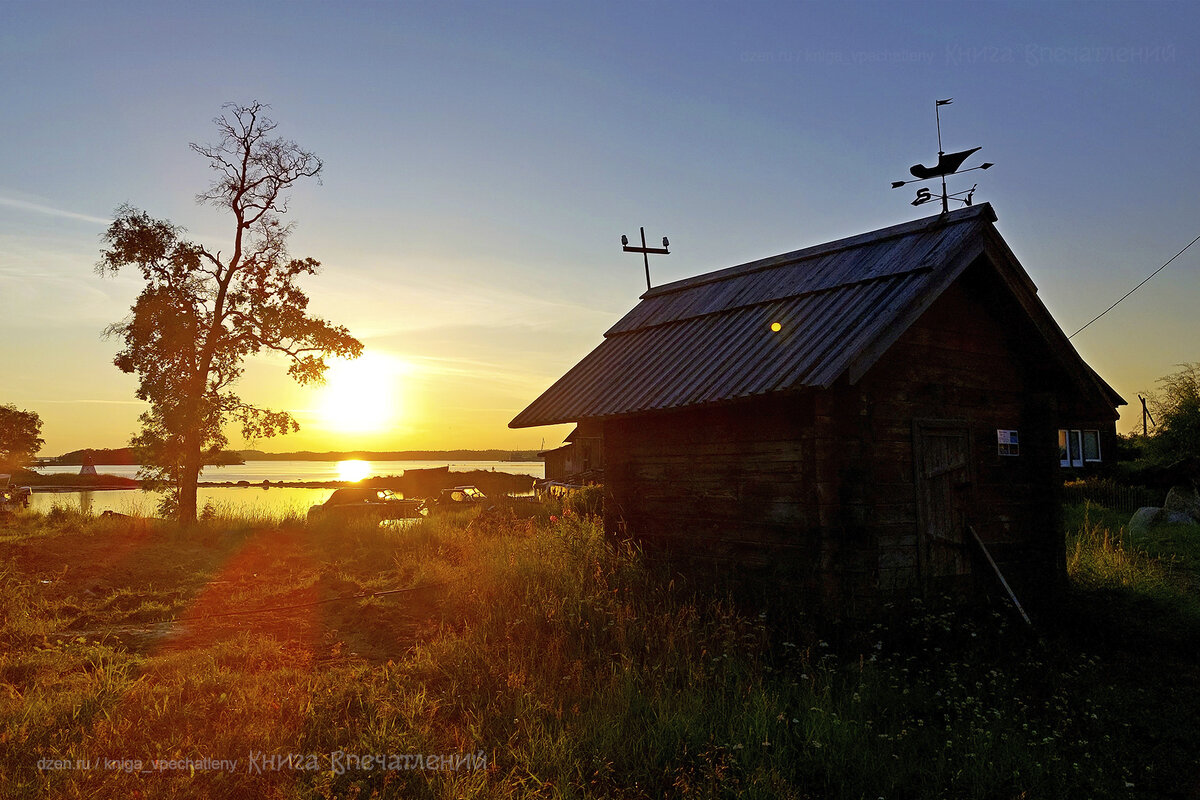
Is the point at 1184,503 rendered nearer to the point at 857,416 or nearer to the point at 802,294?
the point at 802,294

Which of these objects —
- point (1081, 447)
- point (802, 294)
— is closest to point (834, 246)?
point (802, 294)

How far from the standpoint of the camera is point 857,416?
9523mm

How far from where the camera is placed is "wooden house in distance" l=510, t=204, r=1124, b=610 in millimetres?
9273

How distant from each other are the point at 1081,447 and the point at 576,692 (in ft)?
142

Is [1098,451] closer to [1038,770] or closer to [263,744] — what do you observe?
[1038,770]

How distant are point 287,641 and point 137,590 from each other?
16.5 ft

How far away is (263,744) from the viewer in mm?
5332

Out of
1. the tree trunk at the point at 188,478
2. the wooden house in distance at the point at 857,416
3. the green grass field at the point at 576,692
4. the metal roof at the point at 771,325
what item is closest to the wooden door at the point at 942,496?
the wooden house in distance at the point at 857,416

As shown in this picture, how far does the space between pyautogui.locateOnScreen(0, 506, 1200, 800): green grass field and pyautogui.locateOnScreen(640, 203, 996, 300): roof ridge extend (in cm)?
516

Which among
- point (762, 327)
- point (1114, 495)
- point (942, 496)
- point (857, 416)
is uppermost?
point (762, 327)

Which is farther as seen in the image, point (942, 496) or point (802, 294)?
point (802, 294)

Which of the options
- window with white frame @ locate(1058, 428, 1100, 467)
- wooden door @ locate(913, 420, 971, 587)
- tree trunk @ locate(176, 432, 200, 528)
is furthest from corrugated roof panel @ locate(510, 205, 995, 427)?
window with white frame @ locate(1058, 428, 1100, 467)

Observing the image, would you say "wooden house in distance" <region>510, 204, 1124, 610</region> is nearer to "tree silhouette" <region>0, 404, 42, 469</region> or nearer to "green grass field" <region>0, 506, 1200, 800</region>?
"green grass field" <region>0, 506, 1200, 800</region>

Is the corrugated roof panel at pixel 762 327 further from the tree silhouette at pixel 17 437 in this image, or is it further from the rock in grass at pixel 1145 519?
the tree silhouette at pixel 17 437
